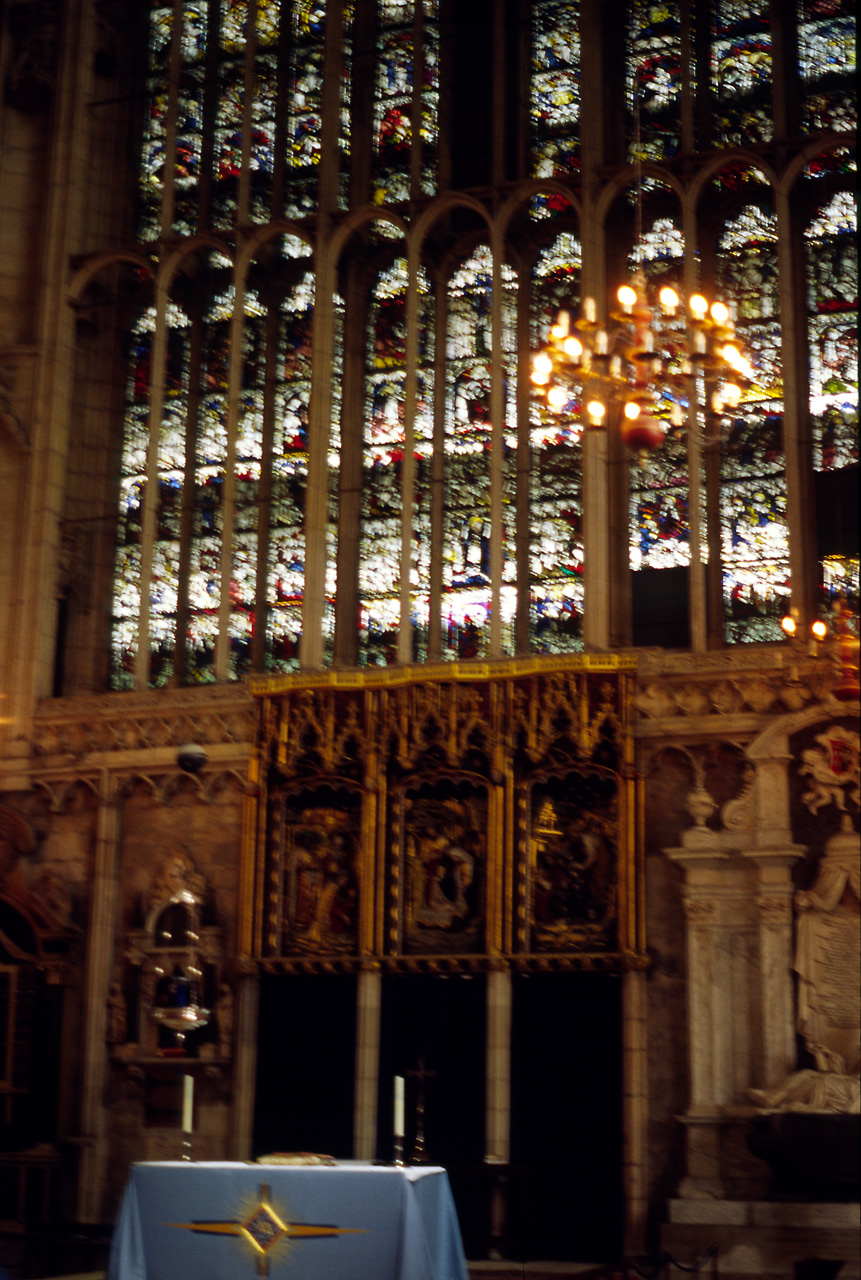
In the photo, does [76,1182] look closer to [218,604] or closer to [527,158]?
[218,604]

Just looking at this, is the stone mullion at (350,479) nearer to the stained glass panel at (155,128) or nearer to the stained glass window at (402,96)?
the stained glass window at (402,96)

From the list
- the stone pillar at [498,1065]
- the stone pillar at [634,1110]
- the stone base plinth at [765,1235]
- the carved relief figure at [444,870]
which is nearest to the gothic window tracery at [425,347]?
the carved relief figure at [444,870]

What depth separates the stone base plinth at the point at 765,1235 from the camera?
1135 cm

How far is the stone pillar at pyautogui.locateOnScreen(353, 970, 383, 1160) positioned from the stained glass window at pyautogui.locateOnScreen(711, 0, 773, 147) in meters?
7.98

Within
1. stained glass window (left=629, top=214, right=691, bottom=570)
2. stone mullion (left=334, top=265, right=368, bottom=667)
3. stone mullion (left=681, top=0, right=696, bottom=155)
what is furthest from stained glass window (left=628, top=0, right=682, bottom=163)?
stone mullion (left=334, top=265, right=368, bottom=667)

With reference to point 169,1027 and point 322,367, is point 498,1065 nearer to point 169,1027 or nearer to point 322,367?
point 169,1027

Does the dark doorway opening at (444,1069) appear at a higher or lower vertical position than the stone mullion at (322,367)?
lower

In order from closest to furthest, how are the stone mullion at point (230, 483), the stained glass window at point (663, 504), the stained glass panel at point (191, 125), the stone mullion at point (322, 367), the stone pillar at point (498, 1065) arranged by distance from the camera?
the stone pillar at point (498, 1065)
the stained glass window at point (663, 504)
the stone mullion at point (322, 367)
the stone mullion at point (230, 483)
the stained glass panel at point (191, 125)

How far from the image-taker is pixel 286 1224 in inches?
340

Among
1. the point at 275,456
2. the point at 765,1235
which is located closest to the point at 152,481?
the point at 275,456

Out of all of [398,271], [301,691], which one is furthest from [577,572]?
[398,271]

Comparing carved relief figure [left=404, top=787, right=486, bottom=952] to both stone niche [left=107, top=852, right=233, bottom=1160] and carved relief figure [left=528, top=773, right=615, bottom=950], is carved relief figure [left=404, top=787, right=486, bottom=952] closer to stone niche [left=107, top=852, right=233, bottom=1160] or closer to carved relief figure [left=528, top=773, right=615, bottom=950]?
carved relief figure [left=528, top=773, right=615, bottom=950]

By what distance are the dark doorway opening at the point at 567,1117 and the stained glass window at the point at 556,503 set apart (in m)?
3.01

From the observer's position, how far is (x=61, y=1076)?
46.7ft
